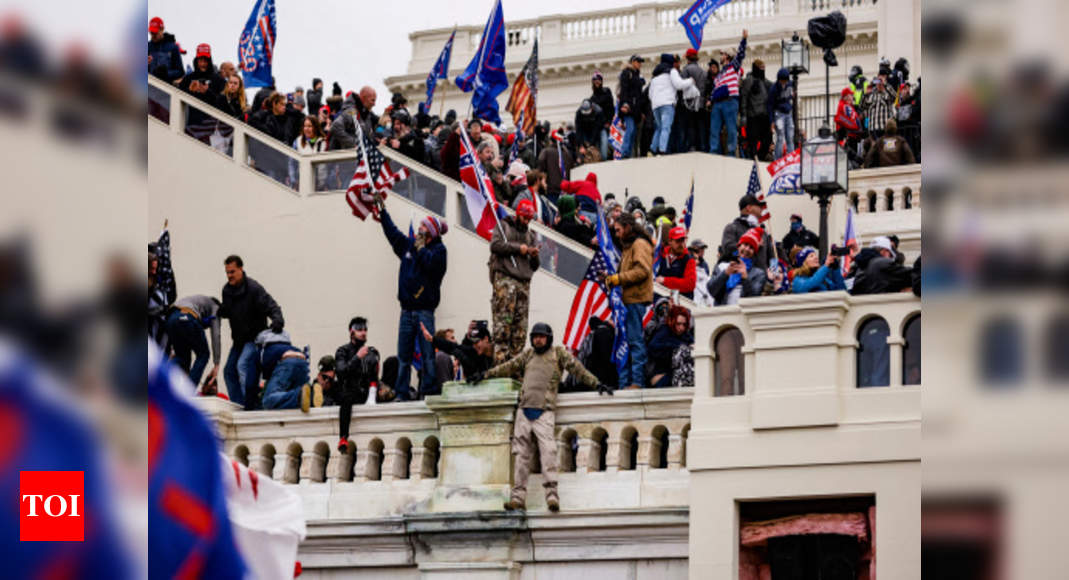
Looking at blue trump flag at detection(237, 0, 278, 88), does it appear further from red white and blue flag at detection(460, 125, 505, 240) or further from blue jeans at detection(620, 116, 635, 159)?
red white and blue flag at detection(460, 125, 505, 240)

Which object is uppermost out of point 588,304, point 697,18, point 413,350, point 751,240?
point 697,18

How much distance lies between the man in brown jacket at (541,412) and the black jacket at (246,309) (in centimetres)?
421

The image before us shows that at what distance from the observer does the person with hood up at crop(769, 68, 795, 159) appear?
2822 centimetres

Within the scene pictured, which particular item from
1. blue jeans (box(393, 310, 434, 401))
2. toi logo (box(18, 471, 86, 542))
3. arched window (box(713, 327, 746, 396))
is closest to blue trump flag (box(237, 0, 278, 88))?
blue jeans (box(393, 310, 434, 401))

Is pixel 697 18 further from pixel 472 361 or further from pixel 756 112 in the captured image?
pixel 472 361

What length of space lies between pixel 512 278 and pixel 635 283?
120 centimetres

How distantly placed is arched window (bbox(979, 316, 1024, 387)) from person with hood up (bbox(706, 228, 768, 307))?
39.7 feet

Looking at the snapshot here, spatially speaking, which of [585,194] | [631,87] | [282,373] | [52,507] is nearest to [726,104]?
[631,87]

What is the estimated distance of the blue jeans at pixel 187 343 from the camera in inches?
719

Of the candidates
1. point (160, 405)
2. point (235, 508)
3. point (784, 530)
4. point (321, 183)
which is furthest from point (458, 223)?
point (160, 405)

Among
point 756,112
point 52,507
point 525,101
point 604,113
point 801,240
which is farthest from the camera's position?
point 604,113

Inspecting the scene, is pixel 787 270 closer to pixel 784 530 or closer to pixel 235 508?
pixel 784 530

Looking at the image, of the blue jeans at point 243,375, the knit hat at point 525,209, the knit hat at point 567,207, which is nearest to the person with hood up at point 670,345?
the knit hat at point 525,209

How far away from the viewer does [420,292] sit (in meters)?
19.4
